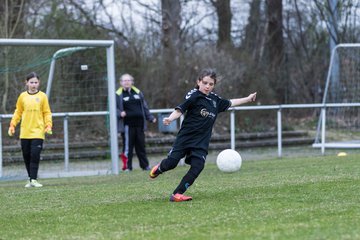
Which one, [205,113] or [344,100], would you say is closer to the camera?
[205,113]

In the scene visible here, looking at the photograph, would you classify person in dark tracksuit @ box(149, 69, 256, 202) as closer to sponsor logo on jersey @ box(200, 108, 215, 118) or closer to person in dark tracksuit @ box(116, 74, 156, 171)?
sponsor logo on jersey @ box(200, 108, 215, 118)

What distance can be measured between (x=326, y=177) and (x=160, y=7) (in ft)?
49.1

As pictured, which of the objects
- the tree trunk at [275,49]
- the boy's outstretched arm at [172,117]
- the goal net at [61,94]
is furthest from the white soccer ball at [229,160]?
the tree trunk at [275,49]

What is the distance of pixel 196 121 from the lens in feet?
27.1

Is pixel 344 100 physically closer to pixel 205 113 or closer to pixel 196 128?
pixel 205 113

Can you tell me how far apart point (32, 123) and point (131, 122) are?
3615 mm

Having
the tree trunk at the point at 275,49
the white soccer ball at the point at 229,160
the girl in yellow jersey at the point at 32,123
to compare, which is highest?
the tree trunk at the point at 275,49

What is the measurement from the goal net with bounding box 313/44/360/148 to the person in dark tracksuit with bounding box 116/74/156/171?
5.38 meters

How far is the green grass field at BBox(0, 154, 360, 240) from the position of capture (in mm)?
5867

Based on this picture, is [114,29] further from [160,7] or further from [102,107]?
[102,107]

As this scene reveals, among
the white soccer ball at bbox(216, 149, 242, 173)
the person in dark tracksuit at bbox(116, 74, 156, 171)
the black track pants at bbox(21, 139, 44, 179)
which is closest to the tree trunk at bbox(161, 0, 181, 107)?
the person in dark tracksuit at bbox(116, 74, 156, 171)

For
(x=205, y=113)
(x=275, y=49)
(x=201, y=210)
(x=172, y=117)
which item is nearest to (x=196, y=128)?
(x=205, y=113)

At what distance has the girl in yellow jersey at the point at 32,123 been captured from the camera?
36.2 feet

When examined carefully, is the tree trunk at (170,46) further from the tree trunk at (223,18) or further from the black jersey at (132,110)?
the black jersey at (132,110)
